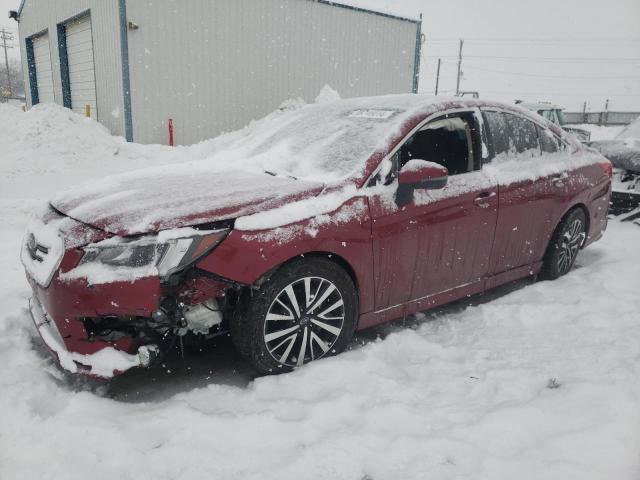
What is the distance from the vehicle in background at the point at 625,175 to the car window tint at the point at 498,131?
11.2 feet

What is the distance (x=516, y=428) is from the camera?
91.2 inches

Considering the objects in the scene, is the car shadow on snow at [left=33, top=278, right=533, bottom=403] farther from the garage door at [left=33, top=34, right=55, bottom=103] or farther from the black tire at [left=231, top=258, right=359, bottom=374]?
the garage door at [left=33, top=34, right=55, bottom=103]

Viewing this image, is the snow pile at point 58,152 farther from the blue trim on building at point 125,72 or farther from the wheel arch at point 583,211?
the wheel arch at point 583,211

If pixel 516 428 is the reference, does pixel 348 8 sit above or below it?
above

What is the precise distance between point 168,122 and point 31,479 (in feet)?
38.5

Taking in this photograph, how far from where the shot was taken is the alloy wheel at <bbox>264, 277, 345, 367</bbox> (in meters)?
2.69

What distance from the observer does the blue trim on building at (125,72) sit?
11492mm

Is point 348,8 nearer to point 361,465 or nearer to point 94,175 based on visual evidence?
point 94,175

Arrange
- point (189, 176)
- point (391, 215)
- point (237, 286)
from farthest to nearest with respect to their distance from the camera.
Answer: point (189, 176) < point (391, 215) < point (237, 286)

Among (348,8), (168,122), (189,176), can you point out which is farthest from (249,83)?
(189,176)

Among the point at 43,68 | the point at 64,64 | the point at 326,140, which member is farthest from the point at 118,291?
the point at 43,68

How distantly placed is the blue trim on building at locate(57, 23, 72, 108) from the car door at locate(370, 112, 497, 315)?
1555 centimetres

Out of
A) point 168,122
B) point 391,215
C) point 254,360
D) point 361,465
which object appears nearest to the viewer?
point 361,465

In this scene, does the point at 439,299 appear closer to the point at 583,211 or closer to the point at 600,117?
the point at 583,211
